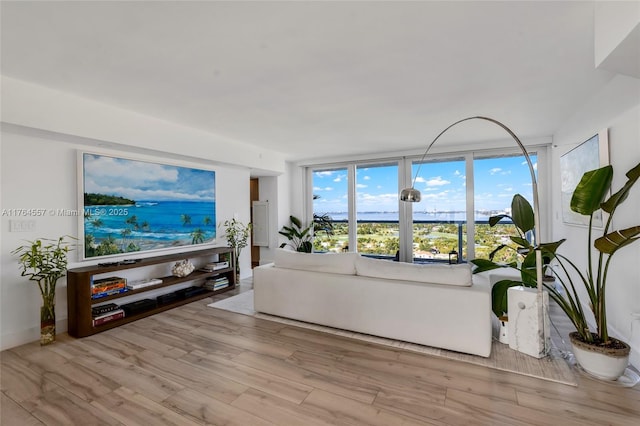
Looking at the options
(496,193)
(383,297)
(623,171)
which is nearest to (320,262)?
(383,297)

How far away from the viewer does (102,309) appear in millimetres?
3209

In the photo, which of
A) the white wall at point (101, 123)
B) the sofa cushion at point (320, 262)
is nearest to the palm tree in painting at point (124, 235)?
the white wall at point (101, 123)

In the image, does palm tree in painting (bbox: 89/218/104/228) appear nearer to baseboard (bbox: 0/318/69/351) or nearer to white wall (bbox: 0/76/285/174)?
white wall (bbox: 0/76/285/174)

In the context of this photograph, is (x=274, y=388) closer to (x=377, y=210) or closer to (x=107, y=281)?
(x=107, y=281)

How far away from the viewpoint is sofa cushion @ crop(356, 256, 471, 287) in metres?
2.57

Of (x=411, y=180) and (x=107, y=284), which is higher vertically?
(x=411, y=180)

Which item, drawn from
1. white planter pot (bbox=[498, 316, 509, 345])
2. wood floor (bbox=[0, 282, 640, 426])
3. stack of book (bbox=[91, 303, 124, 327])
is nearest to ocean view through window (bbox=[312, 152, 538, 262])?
white planter pot (bbox=[498, 316, 509, 345])

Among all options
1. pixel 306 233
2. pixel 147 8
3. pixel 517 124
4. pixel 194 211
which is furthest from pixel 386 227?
pixel 147 8

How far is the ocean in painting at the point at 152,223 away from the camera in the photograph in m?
3.43

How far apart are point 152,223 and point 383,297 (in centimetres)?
319

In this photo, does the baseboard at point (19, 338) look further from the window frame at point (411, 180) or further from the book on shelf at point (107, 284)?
the window frame at point (411, 180)

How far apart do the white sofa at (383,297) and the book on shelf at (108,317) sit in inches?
60.6

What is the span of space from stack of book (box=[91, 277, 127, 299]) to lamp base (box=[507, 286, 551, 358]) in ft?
13.4

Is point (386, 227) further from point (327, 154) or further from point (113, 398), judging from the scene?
point (113, 398)
